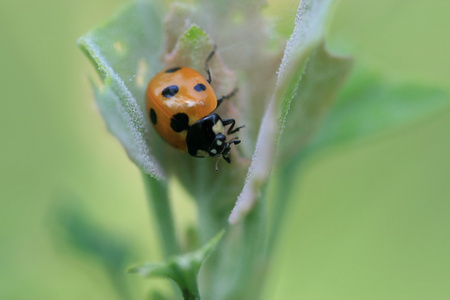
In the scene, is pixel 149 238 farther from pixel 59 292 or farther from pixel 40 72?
pixel 40 72

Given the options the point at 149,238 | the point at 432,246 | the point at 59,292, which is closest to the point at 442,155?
the point at 432,246

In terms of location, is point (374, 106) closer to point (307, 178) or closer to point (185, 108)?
point (185, 108)

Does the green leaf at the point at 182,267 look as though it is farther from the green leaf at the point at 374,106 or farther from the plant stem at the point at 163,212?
the green leaf at the point at 374,106

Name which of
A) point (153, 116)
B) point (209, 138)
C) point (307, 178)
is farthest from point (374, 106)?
point (307, 178)

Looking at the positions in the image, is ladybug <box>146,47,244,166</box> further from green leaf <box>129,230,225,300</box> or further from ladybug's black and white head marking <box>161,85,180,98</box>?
green leaf <box>129,230,225,300</box>

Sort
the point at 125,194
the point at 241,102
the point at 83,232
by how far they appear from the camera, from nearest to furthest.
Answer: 1. the point at 241,102
2. the point at 83,232
3. the point at 125,194


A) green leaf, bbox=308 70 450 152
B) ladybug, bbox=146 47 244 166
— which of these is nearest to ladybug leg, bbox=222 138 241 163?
ladybug, bbox=146 47 244 166

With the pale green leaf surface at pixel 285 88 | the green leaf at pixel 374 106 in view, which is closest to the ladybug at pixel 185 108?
the pale green leaf surface at pixel 285 88
